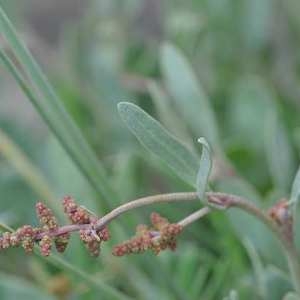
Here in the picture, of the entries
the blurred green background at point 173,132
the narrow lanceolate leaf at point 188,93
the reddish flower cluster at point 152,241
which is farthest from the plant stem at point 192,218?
the narrow lanceolate leaf at point 188,93

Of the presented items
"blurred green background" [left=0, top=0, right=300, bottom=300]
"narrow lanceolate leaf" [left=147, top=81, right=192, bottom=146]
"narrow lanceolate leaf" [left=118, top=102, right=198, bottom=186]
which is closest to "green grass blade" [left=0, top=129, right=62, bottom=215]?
"blurred green background" [left=0, top=0, right=300, bottom=300]

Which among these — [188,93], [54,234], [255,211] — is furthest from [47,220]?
[188,93]

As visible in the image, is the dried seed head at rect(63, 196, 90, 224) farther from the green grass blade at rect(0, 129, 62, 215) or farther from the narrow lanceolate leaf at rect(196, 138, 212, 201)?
the green grass blade at rect(0, 129, 62, 215)

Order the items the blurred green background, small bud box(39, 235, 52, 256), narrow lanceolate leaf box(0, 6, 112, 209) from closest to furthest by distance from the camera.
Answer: small bud box(39, 235, 52, 256)
narrow lanceolate leaf box(0, 6, 112, 209)
the blurred green background

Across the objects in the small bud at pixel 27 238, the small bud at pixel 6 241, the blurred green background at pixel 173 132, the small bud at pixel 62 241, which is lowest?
the blurred green background at pixel 173 132

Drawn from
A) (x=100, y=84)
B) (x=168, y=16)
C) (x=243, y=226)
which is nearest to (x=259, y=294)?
(x=243, y=226)

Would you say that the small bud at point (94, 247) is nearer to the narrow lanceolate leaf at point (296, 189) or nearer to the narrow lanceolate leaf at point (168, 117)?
the narrow lanceolate leaf at point (296, 189)

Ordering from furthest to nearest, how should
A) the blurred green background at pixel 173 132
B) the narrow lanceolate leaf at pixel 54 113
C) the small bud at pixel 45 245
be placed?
the blurred green background at pixel 173 132 < the narrow lanceolate leaf at pixel 54 113 < the small bud at pixel 45 245

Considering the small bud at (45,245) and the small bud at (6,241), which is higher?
the small bud at (6,241)
